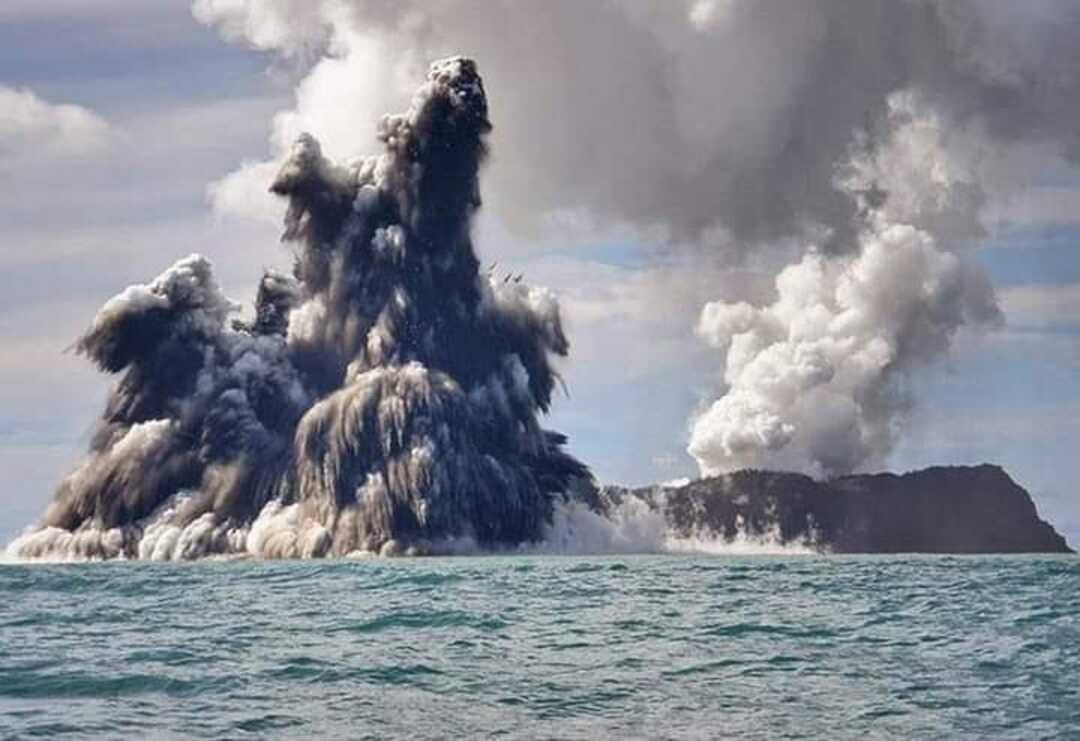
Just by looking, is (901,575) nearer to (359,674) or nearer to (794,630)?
(794,630)

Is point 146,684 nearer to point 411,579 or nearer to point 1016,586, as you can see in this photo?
point 1016,586

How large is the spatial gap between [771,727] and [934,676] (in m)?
10.5

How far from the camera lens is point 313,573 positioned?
137 m

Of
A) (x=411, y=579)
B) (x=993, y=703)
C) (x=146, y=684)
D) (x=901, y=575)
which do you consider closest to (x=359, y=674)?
(x=146, y=684)

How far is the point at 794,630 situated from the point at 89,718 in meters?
30.3

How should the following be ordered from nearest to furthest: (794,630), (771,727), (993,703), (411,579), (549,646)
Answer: (771,727)
(993,703)
(549,646)
(794,630)
(411,579)

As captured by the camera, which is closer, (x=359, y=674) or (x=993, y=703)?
(x=993, y=703)

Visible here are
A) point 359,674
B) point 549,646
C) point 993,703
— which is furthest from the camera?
point 549,646

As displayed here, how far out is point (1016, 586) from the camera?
96000mm

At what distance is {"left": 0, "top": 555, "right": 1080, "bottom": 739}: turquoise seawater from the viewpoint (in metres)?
37.8

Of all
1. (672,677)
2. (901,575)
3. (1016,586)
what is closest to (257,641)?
(672,677)

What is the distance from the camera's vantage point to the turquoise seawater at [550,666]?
3778 cm

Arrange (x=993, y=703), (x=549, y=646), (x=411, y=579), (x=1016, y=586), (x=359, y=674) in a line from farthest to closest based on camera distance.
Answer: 1. (x=411, y=579)
2. (x=1016, y=586)
3. (x=549, y=646)
4. (x=359, y=674)
5. (x=993, y=703)

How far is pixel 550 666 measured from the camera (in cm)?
4928
